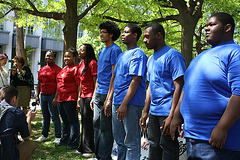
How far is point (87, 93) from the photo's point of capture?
18.6ft

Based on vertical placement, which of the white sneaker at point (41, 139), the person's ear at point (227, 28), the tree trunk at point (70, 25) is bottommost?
the white sneaker at point (41, 139)

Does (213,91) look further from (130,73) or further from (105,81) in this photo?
(105,81)

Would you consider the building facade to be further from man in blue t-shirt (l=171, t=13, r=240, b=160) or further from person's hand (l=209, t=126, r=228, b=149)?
person's hand (l=209, t=126, r=228, b=149)

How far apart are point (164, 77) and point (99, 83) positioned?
1.73m

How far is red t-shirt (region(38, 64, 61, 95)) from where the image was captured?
23.1 feet

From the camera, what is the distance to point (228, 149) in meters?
2.28

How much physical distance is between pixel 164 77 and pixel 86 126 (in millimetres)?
2827

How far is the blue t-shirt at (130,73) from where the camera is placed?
154 inches

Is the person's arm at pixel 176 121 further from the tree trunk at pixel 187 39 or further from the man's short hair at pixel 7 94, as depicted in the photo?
the tree trunk at pixel 187 39

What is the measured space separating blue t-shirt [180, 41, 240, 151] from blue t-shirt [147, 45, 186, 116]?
33.3 inches

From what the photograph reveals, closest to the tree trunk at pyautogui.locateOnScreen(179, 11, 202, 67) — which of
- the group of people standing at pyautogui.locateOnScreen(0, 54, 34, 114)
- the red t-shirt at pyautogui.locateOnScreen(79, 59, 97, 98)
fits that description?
the group of people standing at pyautogui.locateOnScreen(0, 54, 34, 114)

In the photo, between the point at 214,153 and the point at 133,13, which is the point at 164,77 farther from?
the point at 133,13

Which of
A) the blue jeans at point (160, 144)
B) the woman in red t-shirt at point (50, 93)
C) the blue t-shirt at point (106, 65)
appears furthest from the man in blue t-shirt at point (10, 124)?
the woman in red t-shirt at point (50, 93)

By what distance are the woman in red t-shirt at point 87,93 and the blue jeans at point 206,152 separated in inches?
131
